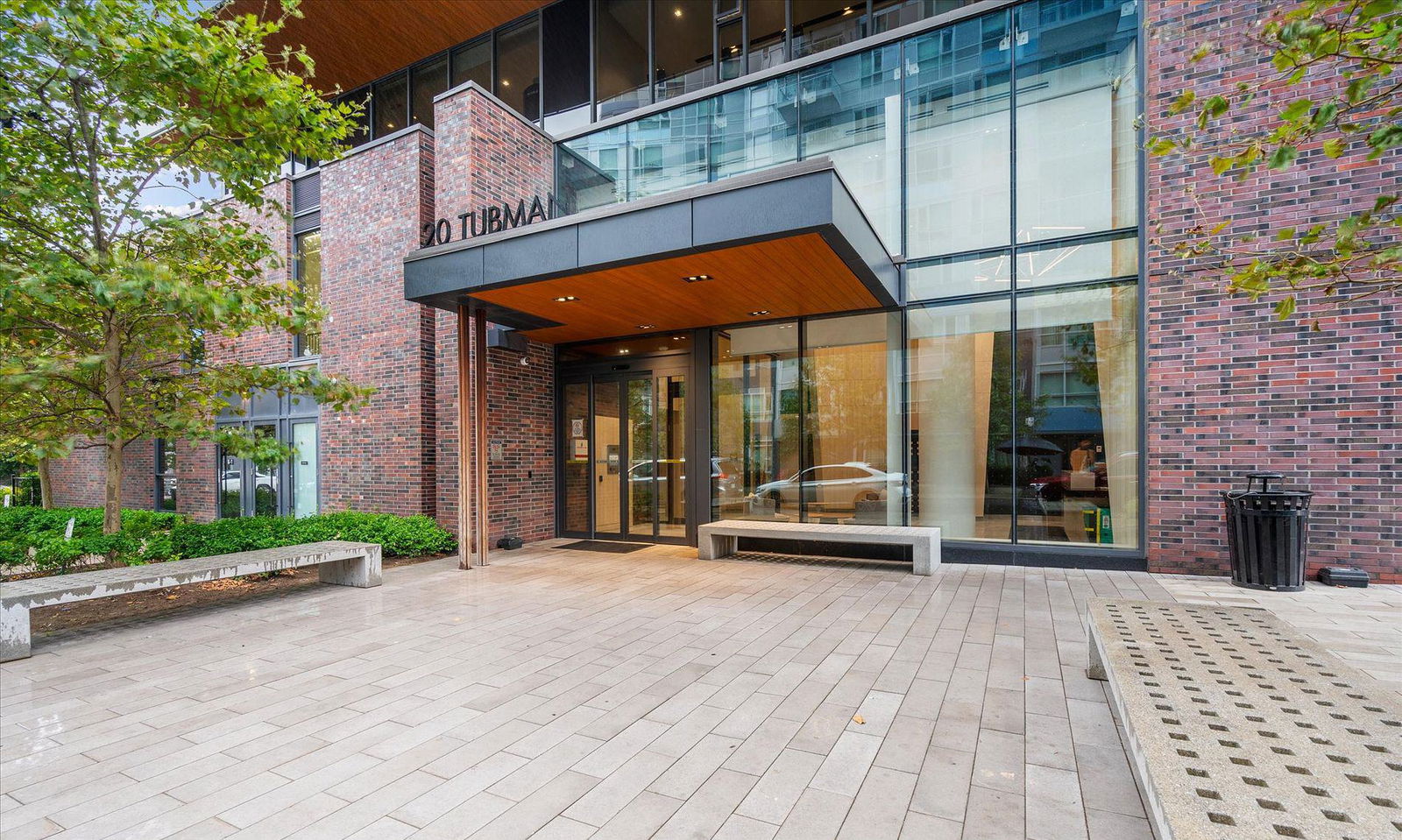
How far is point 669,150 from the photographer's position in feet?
32.9

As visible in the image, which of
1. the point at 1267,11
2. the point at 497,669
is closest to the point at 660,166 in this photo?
the point at 1267,11

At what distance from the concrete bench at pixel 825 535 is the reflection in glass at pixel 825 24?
6.86m

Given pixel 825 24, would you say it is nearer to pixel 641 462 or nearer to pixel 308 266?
pixel 641 462

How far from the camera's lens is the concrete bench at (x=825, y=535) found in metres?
7.42

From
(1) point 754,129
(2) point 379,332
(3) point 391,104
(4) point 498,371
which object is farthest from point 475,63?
(4) point 498,371

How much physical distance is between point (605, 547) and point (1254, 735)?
26.7 feet

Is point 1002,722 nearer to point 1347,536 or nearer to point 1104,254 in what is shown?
point 1347,536

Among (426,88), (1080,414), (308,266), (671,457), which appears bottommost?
(671,457)

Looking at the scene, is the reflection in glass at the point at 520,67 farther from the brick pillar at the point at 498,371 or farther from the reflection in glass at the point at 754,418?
the reflection in glass at the point at 754,418

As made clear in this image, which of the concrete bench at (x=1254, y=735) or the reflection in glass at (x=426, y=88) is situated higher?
the reflection in glass at (x=426, y=88)

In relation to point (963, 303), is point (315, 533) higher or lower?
lower

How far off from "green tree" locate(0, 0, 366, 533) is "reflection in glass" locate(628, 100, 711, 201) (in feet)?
14.7

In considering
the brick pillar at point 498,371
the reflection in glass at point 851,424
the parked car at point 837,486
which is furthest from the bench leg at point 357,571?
the reflection in glass at point 851,424

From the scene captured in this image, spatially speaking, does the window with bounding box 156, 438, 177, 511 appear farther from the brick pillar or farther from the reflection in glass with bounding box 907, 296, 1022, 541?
the reflection in glass with bounding box 907, 296, 1022, 541
